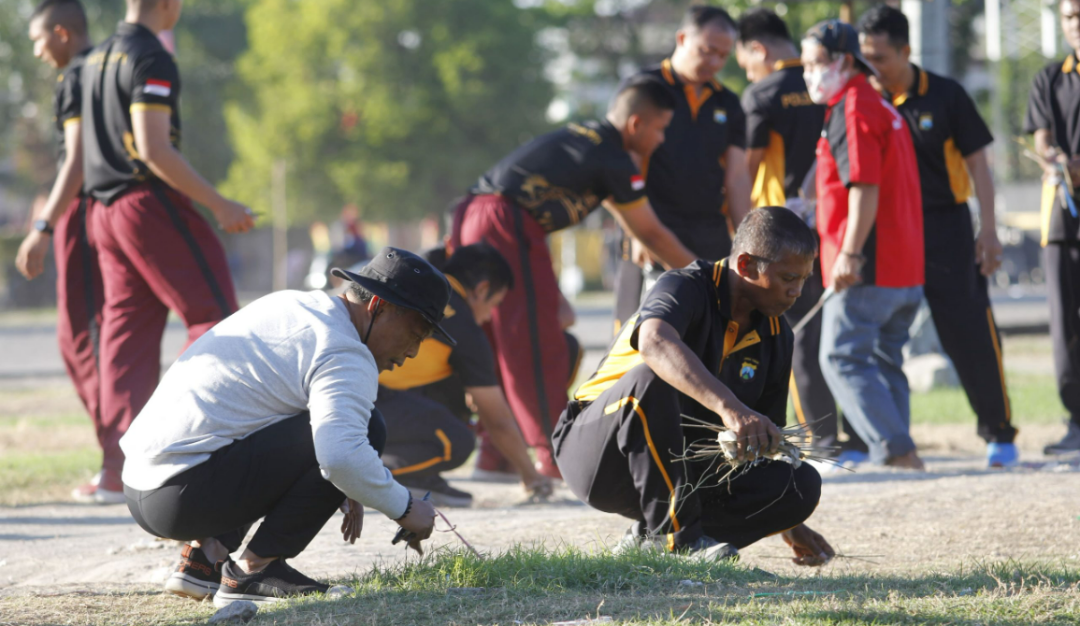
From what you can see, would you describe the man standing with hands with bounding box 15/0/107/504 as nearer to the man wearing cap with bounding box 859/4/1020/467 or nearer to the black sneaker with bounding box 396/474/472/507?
the black sneaker with bounding box 396/474/472/507

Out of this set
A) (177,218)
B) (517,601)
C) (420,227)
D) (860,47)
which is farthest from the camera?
(420,227)

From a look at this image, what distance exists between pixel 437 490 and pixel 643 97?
2.24 m

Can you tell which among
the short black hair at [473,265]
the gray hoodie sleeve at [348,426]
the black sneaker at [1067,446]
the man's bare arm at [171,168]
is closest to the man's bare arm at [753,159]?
the short black hair at [473,265]

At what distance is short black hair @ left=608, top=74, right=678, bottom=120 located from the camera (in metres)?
6.34

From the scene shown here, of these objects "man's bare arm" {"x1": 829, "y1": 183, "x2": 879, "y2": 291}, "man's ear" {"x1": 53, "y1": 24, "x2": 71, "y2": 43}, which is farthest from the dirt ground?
"man's ear" {"x1": 53, "y1": 24, "x2": 71, "y2": 43}

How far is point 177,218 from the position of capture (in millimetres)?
5836

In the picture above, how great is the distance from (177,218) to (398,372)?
1.27 m

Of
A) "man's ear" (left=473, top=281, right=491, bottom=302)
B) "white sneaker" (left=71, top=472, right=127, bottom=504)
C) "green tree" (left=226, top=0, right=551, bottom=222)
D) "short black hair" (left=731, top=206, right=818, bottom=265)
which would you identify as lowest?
"white sneaker" (left=71, top=472, right=127, bottom=504)

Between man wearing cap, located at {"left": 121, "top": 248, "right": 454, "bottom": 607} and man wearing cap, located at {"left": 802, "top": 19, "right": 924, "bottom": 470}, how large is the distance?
299cm

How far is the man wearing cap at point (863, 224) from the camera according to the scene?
600 cm

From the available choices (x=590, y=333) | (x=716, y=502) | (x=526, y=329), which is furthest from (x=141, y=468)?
(x=590, y=333)

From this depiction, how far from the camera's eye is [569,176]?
21.1ft

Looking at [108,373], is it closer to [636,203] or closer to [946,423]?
[636,203]

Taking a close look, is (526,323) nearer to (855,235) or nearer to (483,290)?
(483,290)
